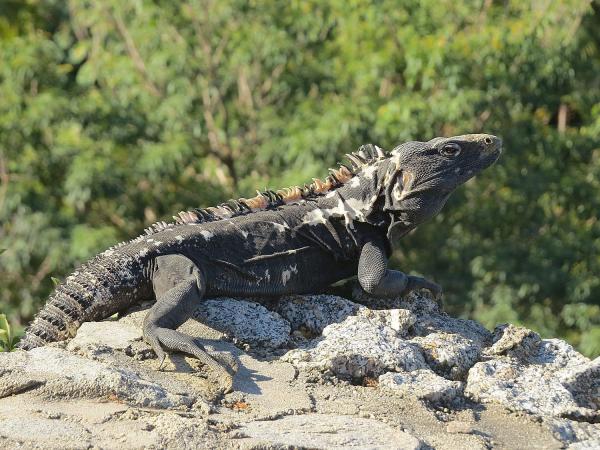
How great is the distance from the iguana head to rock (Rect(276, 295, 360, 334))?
2.36 feet

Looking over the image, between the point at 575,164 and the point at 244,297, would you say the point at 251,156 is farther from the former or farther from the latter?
the point at 244,297

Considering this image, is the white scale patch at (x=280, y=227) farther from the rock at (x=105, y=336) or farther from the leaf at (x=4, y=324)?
the leaf at (x=4, y=324)

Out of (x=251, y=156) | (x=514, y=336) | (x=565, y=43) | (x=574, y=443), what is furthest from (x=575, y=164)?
(x=574, y=443)

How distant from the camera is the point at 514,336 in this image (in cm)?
688

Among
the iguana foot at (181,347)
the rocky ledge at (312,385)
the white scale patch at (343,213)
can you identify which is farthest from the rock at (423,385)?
the white scale patch at (343,213)

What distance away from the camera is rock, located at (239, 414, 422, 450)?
5270 millimetres

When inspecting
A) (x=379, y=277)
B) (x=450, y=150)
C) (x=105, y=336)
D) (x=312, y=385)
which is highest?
(x=450, y=150)

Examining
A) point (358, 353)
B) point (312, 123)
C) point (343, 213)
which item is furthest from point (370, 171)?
point (312, 123)

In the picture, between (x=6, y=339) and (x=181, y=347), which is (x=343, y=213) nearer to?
(x=181, y=347)

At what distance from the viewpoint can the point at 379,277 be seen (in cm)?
691

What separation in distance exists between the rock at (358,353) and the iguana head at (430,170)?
3.17 ft

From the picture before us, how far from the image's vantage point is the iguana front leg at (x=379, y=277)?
6.91m

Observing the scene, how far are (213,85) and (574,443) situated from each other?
9808 mm

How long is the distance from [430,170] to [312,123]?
6.82 m
